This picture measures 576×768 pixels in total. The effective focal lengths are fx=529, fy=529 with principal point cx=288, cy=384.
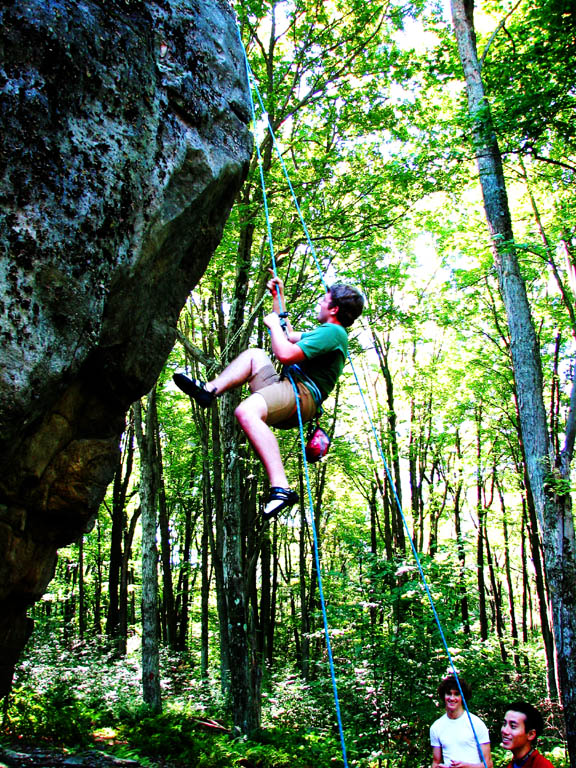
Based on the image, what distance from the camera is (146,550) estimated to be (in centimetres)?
1017

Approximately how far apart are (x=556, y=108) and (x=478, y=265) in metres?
7.46

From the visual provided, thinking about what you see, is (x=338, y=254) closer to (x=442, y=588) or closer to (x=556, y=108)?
(x=556, y=108)

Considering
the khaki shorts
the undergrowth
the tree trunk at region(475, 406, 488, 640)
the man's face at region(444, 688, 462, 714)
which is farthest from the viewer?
the tree trunk at region(475, 406, 488, 640)

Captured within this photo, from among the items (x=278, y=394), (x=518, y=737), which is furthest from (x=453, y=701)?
(x=278, y=394)

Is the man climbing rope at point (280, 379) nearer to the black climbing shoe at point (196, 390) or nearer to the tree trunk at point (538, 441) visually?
the black climbing shoe at point (196, 390)

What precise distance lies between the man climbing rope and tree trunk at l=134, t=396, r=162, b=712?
693 cm

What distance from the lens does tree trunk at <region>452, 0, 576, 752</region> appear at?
7.03 metres

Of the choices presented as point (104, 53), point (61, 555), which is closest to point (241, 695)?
point (104, 53)

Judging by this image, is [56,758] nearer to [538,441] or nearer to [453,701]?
[453,701]

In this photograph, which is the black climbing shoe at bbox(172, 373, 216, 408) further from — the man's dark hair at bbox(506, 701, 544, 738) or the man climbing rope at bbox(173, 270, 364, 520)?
the man's dark hair at bbox(506, 701, 544, 738)

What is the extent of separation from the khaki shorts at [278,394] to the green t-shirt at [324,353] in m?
0.16

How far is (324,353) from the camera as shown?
4.05m

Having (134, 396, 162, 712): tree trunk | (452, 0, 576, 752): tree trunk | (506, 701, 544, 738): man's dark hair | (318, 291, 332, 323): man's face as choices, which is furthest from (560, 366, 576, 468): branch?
(134, 396, 162, 712): tree trunk

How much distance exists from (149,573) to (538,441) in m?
7.35
